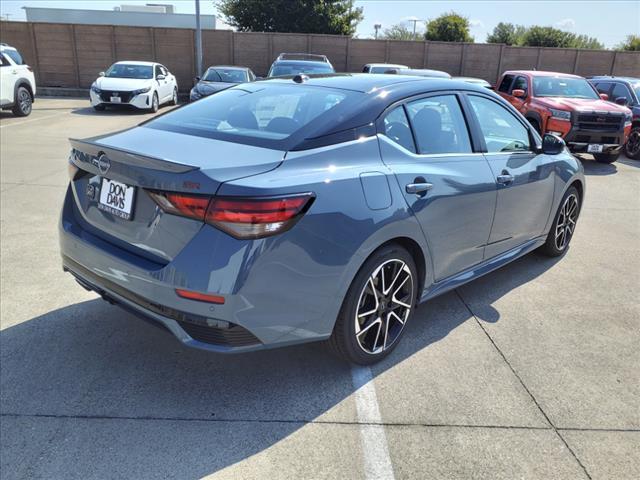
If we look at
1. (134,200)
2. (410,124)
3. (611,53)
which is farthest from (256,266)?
(611,53)

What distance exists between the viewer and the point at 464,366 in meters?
3.27

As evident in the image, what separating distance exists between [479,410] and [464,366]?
44cm

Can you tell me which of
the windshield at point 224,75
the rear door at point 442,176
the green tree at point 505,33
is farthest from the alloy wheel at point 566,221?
the green tree at point 505,33

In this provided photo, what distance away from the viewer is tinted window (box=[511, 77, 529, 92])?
1154cm

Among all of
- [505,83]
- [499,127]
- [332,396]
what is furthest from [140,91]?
[332,396]

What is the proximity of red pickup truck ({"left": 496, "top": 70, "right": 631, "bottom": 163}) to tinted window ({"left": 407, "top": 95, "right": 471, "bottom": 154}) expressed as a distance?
7.45m

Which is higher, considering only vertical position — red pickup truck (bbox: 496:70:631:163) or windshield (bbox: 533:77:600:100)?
windshield (bbox: 533:77:600:100)

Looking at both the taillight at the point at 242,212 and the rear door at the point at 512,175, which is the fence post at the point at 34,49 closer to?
the rear door at the point at 512,175

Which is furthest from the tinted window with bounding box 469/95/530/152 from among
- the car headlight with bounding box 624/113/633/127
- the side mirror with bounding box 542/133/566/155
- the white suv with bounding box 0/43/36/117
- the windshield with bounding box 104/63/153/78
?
the windshield with bounding box 104/63/153/78

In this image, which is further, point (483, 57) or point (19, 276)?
point (483, 57)

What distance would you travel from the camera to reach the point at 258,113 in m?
3.24

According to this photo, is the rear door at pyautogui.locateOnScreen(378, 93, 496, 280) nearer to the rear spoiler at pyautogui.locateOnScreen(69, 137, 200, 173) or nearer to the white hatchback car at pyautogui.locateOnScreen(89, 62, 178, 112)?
the rear spoiler at pyautogui.locateOnScreen(69, 137, 200, 173)

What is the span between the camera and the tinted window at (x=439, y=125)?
3289mm

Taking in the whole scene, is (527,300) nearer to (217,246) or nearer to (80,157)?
(217,246)
